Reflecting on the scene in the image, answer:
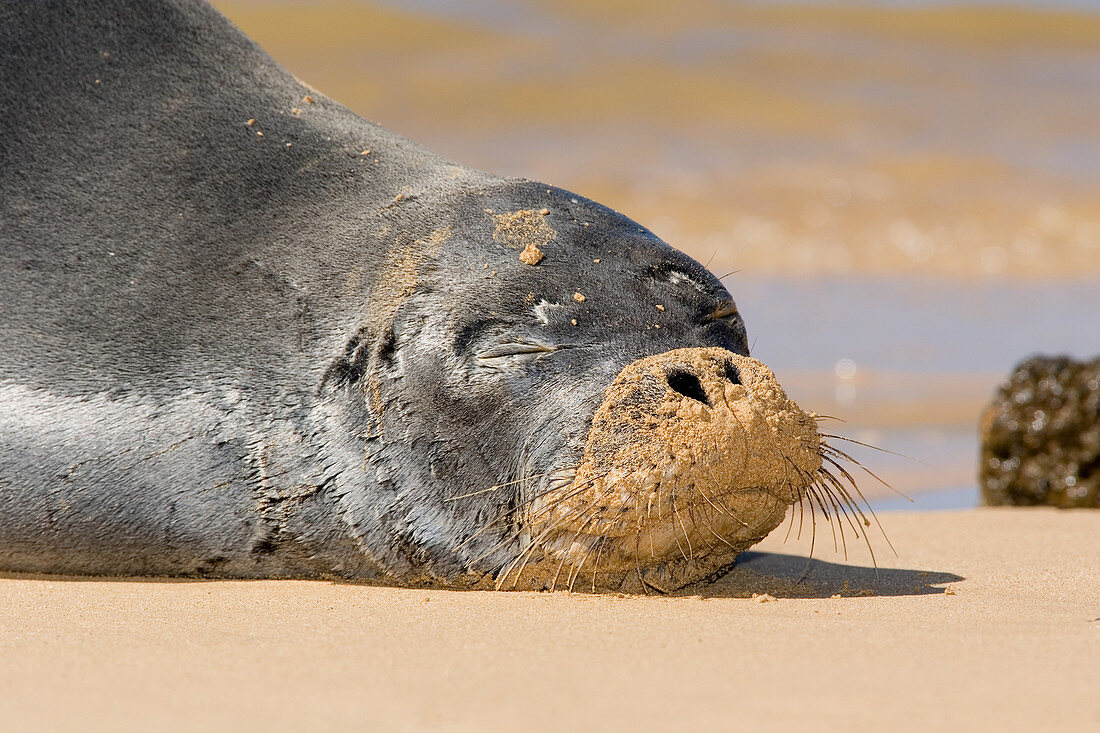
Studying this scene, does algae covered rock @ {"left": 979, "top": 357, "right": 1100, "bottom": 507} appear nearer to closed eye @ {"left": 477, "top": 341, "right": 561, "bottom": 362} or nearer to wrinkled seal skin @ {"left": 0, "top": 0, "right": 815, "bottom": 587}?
wrinkled seal skin @ {"left": 0, "top": 0, "right": 815, "bottom": 587}

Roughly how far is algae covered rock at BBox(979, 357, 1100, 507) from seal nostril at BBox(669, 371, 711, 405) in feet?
9.62

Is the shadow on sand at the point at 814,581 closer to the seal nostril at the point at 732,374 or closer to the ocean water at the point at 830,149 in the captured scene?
the seal nostril at the point at 732,374

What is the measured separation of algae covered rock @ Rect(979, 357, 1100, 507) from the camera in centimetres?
514

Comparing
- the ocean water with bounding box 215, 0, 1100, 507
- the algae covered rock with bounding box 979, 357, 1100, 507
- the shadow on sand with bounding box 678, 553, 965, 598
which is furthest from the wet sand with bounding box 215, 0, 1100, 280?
the shadow on sand with bounding box 678, 553, 965, 598

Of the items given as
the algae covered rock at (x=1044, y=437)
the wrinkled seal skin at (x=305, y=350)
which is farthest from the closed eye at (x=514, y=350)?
the algae covered rock at (x=1044, y=437)

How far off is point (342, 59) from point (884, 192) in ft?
42.4

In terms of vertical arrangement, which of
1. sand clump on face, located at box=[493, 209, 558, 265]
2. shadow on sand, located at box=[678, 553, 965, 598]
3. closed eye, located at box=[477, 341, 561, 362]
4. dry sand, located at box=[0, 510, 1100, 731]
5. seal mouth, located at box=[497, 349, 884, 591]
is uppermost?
sand clump on face, located at box=[493, 209, 558, 265]

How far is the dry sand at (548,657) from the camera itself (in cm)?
190

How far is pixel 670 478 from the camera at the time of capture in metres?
2.69

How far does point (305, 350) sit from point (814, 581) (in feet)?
4.57

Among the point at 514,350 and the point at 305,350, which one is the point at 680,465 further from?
the point at 305,350

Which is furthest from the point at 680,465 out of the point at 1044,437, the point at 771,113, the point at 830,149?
the point at 771,113

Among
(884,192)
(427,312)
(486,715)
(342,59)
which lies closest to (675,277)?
(427,312)

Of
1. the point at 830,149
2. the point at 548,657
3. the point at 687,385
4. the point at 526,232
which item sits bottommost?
the point at 548,657
